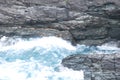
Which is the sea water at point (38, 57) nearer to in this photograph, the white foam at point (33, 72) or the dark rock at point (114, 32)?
the white foam at point (33, 72)

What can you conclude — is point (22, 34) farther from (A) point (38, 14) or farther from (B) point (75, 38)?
(B) point (75, 38)

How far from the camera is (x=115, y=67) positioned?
11.8 meters

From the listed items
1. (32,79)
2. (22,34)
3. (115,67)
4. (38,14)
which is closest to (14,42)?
(22,34)

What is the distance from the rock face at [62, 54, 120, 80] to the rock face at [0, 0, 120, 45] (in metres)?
3.43

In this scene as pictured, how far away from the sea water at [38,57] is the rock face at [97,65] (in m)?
0.26

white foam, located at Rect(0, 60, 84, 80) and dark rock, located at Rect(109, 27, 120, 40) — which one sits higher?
dark rock, located at Rect(109, 27, 120, 40)

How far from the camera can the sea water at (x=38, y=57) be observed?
12.6 m

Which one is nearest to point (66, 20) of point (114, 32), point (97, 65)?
point (114, 32)

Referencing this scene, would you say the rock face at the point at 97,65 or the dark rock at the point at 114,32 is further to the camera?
the dark rock at the point at 114,32

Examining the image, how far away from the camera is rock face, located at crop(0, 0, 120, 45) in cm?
1612

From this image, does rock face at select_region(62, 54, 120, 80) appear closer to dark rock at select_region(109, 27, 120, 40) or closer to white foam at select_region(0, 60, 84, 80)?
white foam at select_region(0, 60, 84, 80)

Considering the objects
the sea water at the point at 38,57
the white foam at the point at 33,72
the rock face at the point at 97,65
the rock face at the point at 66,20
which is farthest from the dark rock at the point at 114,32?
the white foam at the point at 33,72

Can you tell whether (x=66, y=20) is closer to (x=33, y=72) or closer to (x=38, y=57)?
(x=38, y=57)

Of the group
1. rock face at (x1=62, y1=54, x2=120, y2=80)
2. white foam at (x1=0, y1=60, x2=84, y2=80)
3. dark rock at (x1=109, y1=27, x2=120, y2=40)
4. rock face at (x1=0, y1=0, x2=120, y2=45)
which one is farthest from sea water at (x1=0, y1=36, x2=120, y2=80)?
dark rock at (x1=109, y1=27, x2=120, y2=40)
